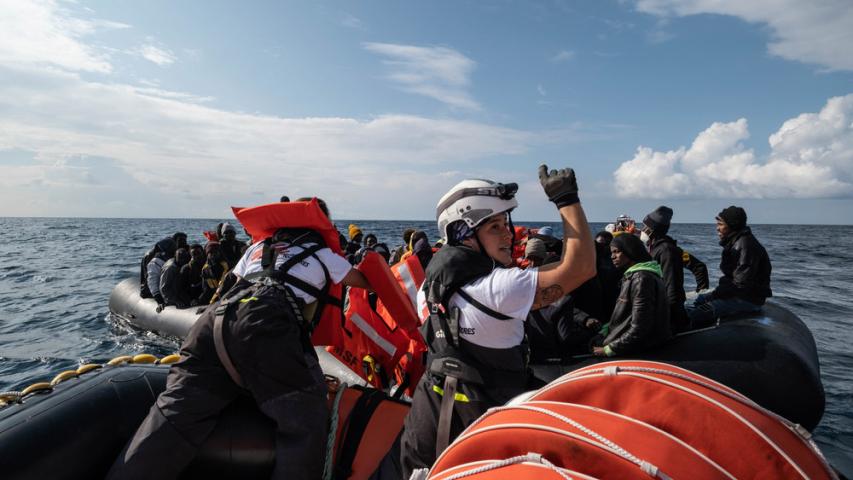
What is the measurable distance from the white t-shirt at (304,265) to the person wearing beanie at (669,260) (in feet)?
13.6

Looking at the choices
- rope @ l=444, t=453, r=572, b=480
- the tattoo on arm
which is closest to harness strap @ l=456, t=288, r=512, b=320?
the tattoo on arm

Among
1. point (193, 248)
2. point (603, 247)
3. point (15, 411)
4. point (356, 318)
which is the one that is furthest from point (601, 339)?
point (193, 248)

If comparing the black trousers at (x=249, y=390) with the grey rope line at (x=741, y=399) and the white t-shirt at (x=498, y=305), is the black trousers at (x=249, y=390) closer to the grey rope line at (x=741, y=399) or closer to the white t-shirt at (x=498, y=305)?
the white t-shirt at (x=498, y=305)

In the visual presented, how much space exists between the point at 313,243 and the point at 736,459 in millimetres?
2704

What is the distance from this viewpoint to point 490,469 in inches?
49.7

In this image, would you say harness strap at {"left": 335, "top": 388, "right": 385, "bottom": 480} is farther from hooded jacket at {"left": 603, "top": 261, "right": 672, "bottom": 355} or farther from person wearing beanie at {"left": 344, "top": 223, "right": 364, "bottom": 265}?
person wearing beanie at {"left": 344, "top": 223, "right": 364, "bottom": 265}

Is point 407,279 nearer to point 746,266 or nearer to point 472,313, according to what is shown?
point 472,313

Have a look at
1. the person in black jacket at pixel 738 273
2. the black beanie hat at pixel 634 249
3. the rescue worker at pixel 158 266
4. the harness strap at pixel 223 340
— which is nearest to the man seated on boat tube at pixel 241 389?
the harness strap at pixel 223 340

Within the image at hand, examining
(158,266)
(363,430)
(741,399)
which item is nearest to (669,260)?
(363,430)

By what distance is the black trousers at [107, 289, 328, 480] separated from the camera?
2705mm

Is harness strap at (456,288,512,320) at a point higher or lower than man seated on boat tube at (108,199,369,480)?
higher

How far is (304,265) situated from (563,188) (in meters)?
1.92

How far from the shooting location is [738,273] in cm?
633

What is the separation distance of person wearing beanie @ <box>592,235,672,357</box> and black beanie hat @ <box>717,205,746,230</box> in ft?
7.46
